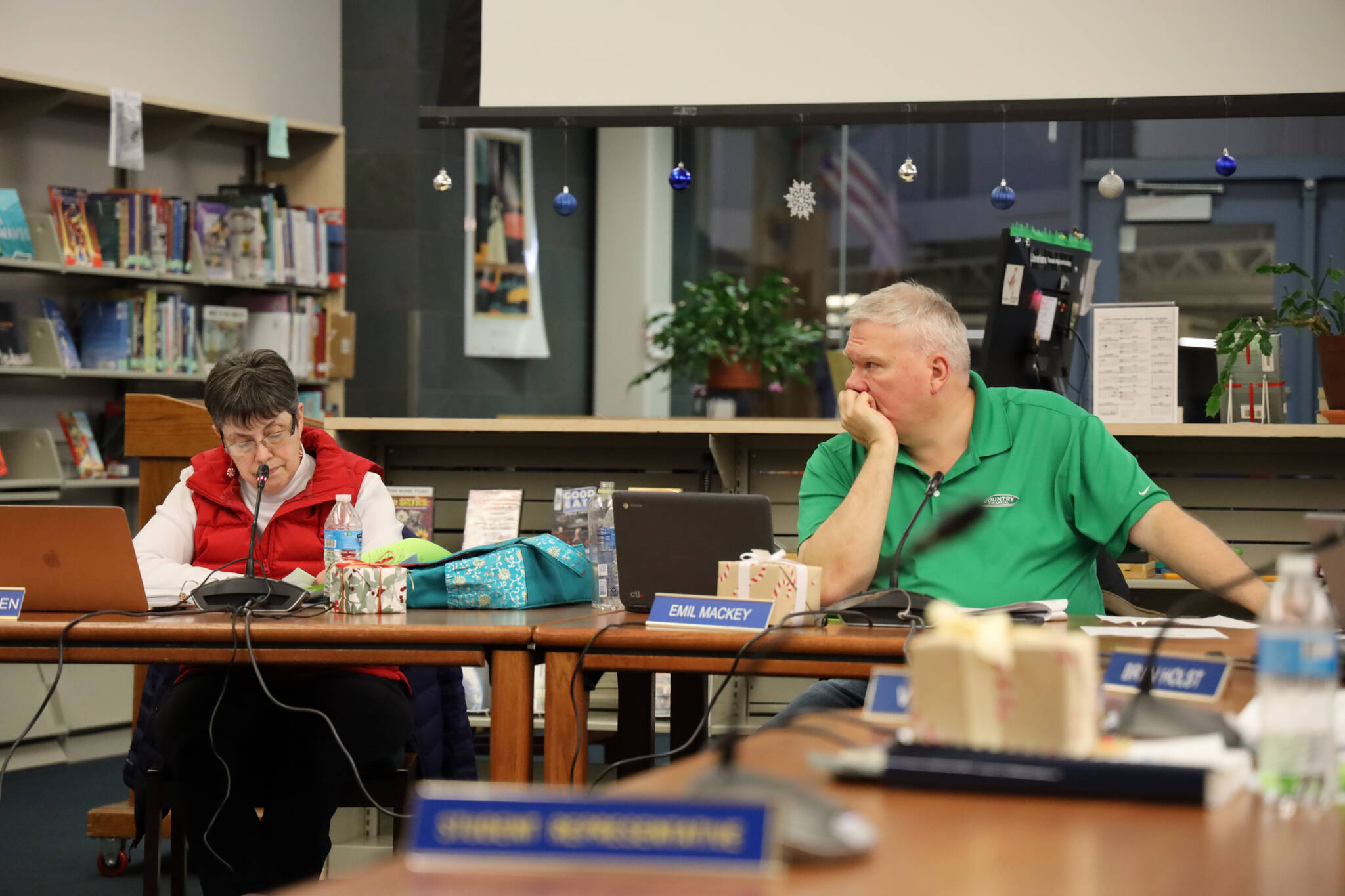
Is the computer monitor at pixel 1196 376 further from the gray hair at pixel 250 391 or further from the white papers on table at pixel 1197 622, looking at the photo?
the gray hair at pixel 250 391

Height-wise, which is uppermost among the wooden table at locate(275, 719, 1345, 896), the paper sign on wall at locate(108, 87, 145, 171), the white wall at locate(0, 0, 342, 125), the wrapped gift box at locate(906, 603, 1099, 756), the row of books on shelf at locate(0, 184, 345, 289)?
the white wall at locate(0, 0, 342, 125)

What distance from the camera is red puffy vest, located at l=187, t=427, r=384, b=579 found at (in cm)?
246

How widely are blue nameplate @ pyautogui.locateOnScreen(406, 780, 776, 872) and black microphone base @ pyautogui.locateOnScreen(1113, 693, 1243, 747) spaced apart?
0.45 metres

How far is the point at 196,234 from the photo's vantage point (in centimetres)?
486

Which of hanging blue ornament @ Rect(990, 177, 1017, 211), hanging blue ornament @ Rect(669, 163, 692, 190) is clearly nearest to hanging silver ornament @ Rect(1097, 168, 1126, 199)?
hanging blue ornament @ Rect(990, 177, 1017, 211)

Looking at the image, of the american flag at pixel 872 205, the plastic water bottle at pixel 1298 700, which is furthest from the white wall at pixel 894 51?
the american flag at pixel 872 205

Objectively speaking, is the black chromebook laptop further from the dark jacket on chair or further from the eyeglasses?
the eyeglasses

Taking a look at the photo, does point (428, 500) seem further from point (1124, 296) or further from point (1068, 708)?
point (1124, 296)

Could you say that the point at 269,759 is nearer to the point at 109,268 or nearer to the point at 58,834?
the point at 58,834

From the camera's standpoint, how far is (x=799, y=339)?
5254 mm

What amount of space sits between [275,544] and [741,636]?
1.03 meters

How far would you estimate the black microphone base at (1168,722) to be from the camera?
42.8 inches

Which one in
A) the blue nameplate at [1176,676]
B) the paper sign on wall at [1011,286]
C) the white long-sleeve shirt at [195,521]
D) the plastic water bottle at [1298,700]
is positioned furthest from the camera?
the paper sign on wall at [1011,286]

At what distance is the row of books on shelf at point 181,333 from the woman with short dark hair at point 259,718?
2.20 metres
